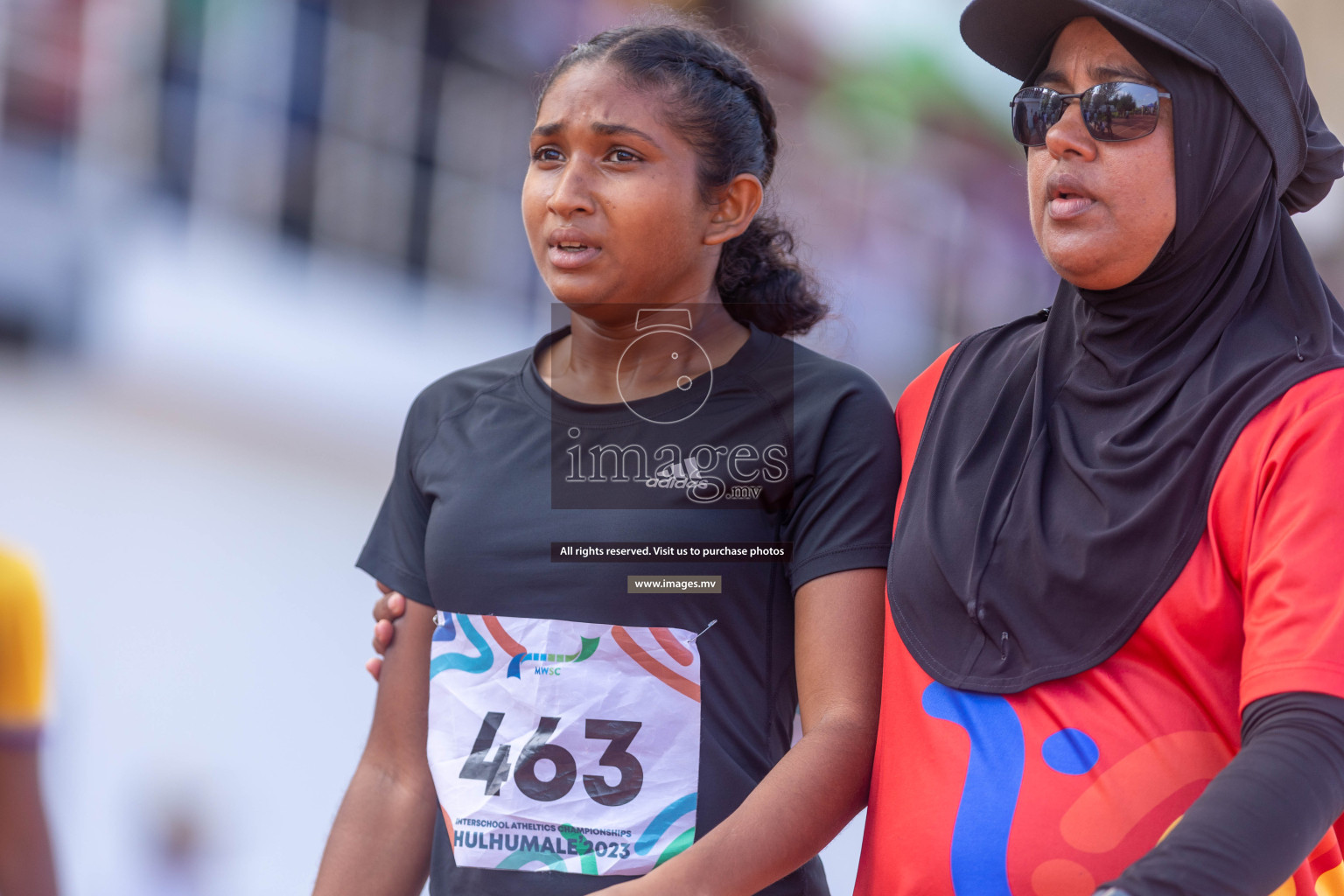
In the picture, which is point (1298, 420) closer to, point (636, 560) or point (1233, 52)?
point (1233, 52)

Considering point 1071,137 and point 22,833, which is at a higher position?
point 1071,137

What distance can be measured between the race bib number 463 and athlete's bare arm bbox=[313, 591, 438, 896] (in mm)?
183

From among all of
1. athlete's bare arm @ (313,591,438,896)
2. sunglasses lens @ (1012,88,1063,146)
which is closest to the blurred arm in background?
athlete's bare arm @ (313,591,438,896)

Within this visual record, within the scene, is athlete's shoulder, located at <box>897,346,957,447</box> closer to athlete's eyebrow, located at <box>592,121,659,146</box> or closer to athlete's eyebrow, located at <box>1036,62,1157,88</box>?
athlete's eyebrow, located at <box>1036,62,1157,88</box>

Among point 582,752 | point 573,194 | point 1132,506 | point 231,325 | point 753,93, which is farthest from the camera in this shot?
point 231,325

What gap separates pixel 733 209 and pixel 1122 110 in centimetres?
66

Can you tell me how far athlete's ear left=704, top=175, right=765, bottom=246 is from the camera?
212cm

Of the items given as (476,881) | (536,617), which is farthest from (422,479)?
(476,881)

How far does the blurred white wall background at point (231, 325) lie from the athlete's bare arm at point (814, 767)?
2.59 m

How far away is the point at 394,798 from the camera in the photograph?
213cm

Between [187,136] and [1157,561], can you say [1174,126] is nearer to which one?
[1157,561]

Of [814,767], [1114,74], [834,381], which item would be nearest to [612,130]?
[834,381]

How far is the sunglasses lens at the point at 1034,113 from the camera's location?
1757mm

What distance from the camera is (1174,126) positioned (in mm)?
1655
